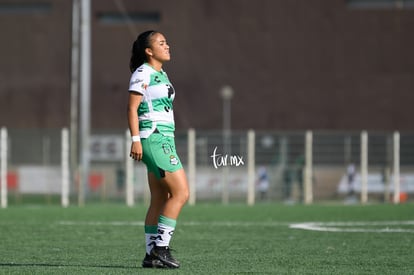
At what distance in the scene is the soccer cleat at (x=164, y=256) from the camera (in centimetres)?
930

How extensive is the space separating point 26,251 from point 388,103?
36303 mm

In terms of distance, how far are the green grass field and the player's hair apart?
1.78m

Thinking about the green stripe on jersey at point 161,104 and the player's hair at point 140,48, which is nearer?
the green stripe on jersey at point 161,104

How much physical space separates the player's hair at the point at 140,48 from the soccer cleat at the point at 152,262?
5.42 ft

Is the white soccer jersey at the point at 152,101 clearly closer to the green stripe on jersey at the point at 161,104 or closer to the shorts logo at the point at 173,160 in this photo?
the green stripe on jersey at the point at 161,104

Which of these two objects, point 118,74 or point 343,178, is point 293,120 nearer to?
point 118,74

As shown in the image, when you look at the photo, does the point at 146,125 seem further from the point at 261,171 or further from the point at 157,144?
the point at 261,171

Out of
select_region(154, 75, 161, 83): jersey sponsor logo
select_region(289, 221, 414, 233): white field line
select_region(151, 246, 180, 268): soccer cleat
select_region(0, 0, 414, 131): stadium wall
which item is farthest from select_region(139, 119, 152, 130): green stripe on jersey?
select_region(0, 0, 414, 131): stadium wall

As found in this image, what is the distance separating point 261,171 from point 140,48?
891 inches

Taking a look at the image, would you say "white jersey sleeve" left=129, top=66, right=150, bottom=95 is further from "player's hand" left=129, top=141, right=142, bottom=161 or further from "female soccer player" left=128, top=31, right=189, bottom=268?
"player's hand" left=129, top=141, right=142, bottom=161

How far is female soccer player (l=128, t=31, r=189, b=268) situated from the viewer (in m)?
9.22

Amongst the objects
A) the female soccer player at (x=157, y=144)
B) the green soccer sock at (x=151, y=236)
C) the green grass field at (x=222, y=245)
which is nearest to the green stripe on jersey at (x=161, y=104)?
the female soccer player at (x=157, y=144)

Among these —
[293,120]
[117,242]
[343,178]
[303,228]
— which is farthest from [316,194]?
[117,242]

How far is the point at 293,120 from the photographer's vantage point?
154 ft
